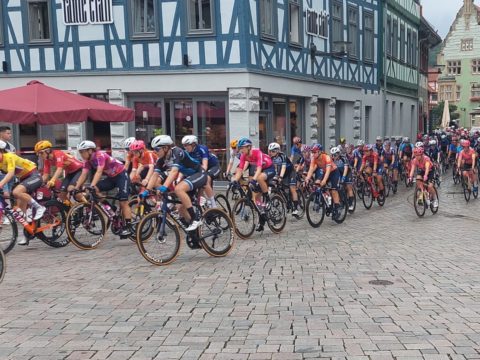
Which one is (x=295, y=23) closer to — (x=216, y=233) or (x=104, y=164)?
(x=104, y=164)

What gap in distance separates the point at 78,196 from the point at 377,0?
23.0 metres

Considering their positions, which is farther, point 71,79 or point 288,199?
point 71,79

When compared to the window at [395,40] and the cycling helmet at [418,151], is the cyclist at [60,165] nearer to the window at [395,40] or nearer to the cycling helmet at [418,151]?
the cycling helmet at [418,151]

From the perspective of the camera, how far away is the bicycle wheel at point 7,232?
27.7 feet

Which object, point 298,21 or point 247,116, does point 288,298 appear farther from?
point 298,21

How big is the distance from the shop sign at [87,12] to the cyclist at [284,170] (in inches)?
Result: 343

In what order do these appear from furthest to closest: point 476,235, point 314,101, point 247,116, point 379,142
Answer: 1. point 314,101
2. point 379,142
3. point 247,116
4. point 476,235

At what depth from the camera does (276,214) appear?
10.6 meters

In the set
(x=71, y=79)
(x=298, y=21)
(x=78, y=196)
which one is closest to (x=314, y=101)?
(x=298, y=21)

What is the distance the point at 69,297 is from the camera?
6.15 meters

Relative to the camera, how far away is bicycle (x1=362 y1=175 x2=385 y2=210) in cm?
1473

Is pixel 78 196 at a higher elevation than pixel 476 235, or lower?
higher

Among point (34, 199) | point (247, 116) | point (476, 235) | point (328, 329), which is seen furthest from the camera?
point (247, 116)

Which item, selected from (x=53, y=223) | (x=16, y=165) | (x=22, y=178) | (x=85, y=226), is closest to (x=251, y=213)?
(x=85, y=226)
